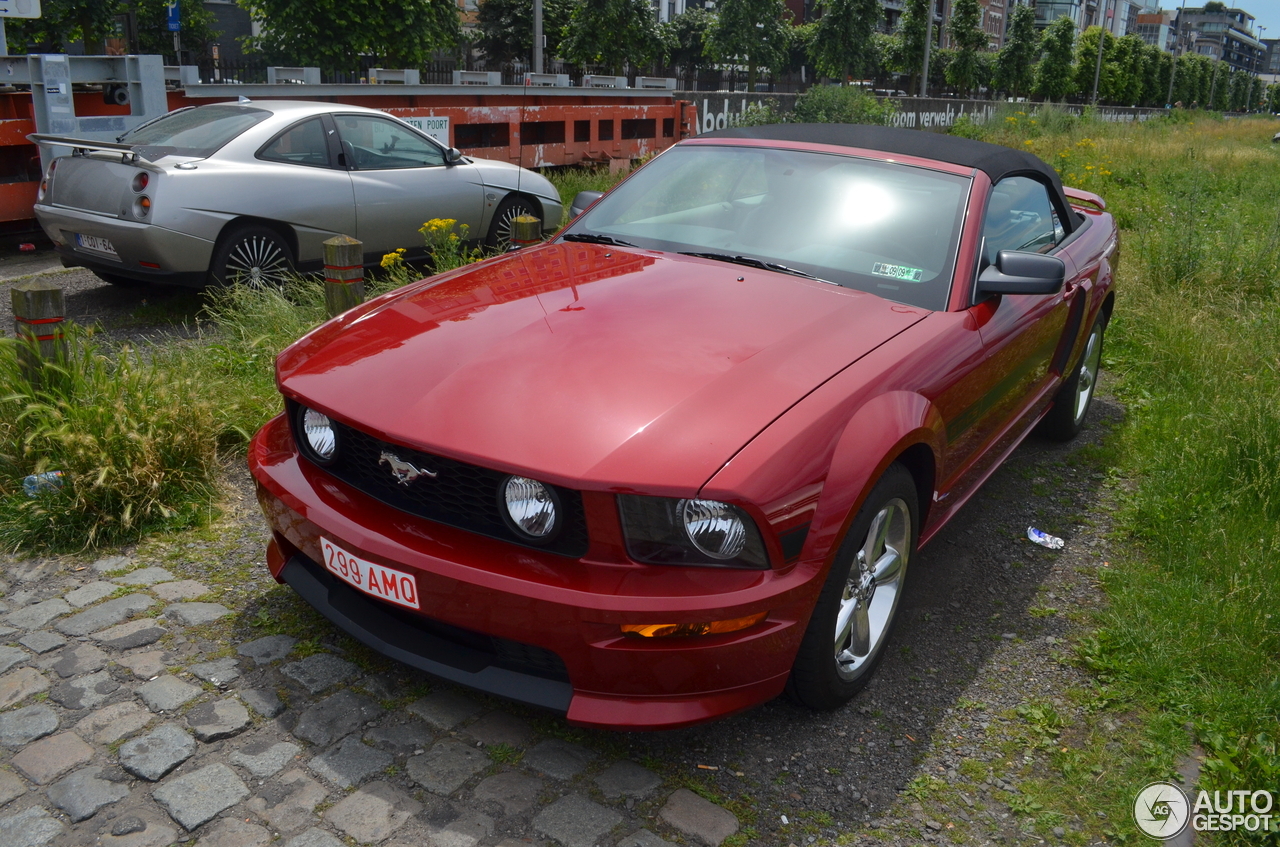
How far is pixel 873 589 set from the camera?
3.06 meters

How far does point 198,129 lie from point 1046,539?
21.2 ft

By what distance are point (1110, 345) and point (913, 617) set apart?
442 centimetres

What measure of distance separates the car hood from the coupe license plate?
34 centimetres

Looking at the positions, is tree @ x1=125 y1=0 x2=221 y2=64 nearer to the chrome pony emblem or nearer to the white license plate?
the white license plate

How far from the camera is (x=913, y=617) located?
364 centimetres

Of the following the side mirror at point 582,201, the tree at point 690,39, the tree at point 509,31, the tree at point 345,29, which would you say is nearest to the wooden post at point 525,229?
the side mirror at point 582,201

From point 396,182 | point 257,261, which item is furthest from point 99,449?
point 396,182

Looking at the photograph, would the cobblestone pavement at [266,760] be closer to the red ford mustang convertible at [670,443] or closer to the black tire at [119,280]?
the red ford mustang convertible at [670,443]

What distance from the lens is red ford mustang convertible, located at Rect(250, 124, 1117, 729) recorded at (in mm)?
2416

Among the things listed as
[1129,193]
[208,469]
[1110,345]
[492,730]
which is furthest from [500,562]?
[1129,193]

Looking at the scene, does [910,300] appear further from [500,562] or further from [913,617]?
[500,562]

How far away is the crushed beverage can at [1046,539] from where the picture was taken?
4289 mm

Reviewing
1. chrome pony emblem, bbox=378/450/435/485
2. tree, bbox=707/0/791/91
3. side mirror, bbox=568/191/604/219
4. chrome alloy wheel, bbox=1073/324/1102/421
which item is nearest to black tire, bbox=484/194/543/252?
side mirror, bbox=568/191/604/219

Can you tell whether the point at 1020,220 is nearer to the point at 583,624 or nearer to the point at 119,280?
the point at 583,624
